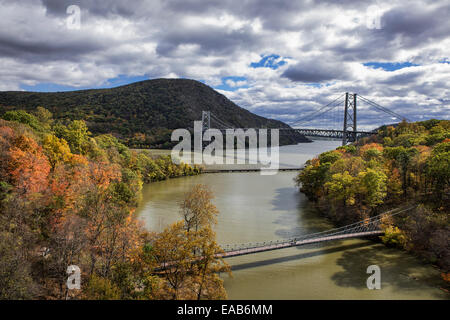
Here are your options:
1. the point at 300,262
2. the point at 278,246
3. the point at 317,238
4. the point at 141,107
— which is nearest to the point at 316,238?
the point at 317,238

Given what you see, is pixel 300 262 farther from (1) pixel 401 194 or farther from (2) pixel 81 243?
(1) pixel 401 194

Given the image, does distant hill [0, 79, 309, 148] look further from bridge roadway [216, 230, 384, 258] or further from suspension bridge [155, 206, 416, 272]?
bridge roadway [216, 230, 384, 258]

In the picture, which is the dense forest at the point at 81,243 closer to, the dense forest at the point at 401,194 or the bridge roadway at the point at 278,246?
the bridge roadway at the point at 278,246

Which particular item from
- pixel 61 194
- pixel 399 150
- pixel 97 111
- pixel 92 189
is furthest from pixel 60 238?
pixel 97 111

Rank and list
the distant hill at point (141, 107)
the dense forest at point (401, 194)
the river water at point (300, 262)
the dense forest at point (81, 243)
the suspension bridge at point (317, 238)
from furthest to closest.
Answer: the distant hill at point (141, 107), the dense forest at point (401, 194), the suspension bridge at point (317, 238), the river water at point (300, 262), the dense forest at point (81, 243)

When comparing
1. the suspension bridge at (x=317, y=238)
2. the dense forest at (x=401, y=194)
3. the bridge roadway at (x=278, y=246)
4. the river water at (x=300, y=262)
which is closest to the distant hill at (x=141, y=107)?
the dense forest at (x=401, y=194)

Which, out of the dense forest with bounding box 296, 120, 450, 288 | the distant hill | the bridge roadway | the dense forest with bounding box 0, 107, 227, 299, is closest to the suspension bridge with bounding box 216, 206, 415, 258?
the bridge roadway
